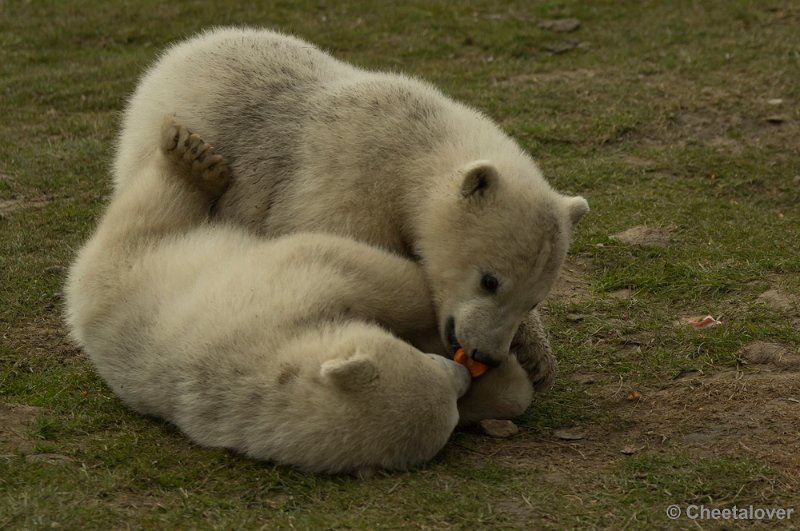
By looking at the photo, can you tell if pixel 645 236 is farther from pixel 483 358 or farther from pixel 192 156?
pixel 192 156

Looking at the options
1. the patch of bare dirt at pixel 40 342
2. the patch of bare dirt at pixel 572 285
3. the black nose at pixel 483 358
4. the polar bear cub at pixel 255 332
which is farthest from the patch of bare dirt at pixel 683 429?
the patch of bare dirt at pixel 40 342

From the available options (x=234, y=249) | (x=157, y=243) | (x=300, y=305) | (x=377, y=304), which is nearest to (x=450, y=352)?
(x=377, y=304)

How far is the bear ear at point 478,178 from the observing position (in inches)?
215

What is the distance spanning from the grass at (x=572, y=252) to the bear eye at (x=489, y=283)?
711mm

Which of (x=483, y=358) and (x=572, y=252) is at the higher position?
(x=483, y=358)

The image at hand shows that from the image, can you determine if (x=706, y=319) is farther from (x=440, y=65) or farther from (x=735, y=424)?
(x=440, y=65)

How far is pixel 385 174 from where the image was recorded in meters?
5.84

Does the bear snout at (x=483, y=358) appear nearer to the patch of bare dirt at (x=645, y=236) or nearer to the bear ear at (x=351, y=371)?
the bear ear at (x=351, y=371)

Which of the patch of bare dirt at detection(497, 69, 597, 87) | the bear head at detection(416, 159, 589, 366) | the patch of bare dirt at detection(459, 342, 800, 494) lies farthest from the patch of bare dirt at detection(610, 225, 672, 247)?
the patch of bare dirt at detection(497, 69, 597, 87)

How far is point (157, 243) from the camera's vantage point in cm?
582

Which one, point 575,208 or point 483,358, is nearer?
point 483,358

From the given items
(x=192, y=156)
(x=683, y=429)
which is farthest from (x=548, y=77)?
(x=683, y=429)

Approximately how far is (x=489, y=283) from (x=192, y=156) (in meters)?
1.81

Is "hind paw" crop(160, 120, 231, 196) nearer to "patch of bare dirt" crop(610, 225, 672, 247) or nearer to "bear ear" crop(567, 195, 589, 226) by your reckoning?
"bear ear" crop(567, 195, 589, 226)
